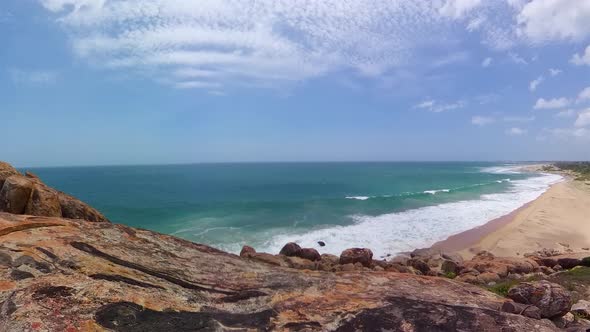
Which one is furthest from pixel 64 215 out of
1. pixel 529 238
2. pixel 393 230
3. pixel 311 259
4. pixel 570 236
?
pixel 570 236

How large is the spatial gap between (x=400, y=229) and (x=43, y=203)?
33.5m

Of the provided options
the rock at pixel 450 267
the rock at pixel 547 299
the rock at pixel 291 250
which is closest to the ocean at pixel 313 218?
the rock at pixel 450 267

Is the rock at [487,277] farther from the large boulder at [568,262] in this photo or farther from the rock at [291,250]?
the rock at [291,250]

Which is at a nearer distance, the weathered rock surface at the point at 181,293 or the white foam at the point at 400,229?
the weathered rock surface at the point at 181,293

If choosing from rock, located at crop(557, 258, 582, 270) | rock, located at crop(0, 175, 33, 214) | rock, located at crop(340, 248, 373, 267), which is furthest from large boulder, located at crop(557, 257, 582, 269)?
rock, located at crop(0, 175, 33, 214)

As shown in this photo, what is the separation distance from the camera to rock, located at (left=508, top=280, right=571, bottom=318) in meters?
10.4

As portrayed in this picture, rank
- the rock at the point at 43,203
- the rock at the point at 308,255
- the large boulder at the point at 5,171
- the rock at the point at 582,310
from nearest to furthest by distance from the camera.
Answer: the rock at the point at 43,203
the rock at the point at 582,310
the large boulder at the point at 5,171
the rock at the point at 308,255

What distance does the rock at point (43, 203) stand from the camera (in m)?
11.4

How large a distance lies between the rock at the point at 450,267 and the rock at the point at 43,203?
21.2 metres

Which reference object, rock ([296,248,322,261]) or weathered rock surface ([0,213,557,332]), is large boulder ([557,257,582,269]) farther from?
weathered rock surface ([0,213,557,332])

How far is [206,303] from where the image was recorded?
8.28 m

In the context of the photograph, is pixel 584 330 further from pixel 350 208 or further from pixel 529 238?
pixel 350 208

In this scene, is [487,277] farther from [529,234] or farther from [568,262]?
[529,234]

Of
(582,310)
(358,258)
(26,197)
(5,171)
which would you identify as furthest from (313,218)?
(26,197)
